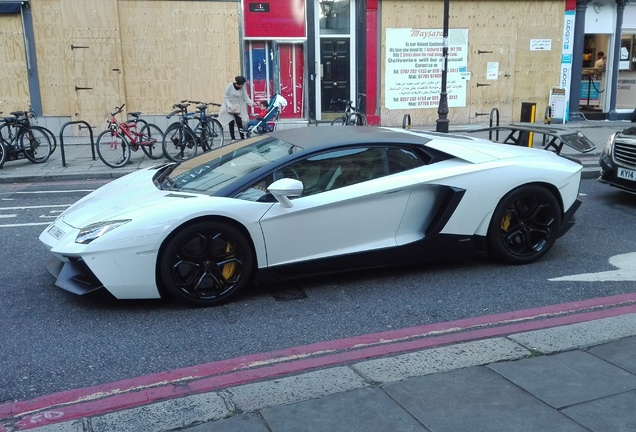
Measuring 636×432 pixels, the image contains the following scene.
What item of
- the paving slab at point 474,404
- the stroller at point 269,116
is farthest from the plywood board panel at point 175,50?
the paving slab at point 474,404

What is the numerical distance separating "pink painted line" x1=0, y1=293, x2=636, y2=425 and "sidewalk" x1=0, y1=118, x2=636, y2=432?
0.01 meters

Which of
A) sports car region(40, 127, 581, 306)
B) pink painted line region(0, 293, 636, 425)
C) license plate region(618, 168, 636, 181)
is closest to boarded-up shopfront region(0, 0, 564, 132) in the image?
license plate region(618, 168, 636, 181)

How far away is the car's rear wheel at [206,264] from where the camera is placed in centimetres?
479

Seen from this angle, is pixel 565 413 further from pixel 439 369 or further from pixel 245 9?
pixel 245 9

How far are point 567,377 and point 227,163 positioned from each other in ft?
10.8

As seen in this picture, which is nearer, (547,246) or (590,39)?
(547,246)

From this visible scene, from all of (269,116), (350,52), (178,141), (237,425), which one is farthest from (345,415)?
(350,52)

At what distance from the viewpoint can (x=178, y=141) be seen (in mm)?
12953

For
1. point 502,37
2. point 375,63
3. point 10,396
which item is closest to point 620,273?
point 10,396

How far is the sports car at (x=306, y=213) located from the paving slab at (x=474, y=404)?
1812 mm

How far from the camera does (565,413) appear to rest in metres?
3.25

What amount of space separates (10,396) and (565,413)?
3054mm

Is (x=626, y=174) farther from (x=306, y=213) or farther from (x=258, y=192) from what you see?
(x=258, y=192)

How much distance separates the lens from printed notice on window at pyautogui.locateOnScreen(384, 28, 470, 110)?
57.1 feet
